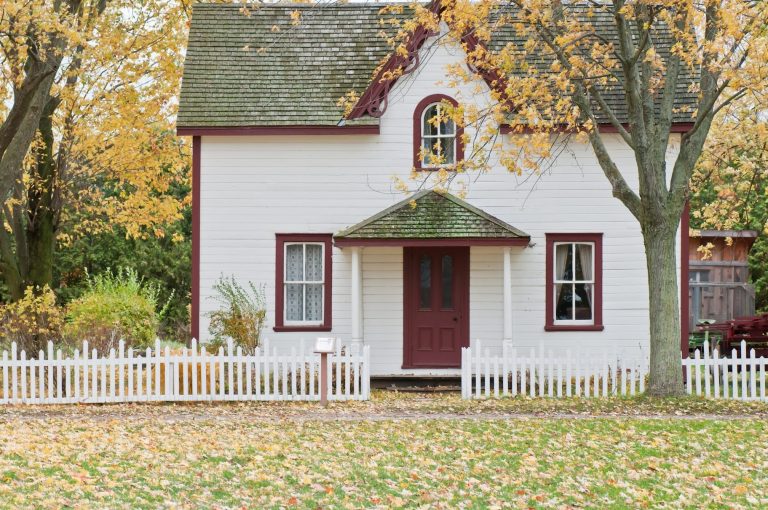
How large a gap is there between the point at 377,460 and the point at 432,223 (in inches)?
355

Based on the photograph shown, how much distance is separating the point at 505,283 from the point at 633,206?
3574mm

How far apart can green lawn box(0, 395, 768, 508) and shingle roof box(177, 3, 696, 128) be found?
279 inches

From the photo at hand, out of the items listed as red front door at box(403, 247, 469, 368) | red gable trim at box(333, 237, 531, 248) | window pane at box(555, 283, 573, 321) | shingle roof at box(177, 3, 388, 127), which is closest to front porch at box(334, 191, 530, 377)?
red front door at box(403, 247, 469, 368)

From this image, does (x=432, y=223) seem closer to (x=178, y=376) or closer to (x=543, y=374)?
(x=543, y=374)

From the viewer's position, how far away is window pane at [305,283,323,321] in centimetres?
2098

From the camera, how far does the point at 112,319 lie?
20.6 m

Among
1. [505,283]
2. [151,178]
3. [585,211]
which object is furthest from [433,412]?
[151,178]

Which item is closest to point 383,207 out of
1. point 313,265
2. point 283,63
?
point 313,265

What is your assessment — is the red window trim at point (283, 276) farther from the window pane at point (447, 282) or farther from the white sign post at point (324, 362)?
the white sign post at point (324, 362)

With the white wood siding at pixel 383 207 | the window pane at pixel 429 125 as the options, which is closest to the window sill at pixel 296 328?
the white wood siding at pixel 383 207

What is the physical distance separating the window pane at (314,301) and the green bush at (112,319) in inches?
141

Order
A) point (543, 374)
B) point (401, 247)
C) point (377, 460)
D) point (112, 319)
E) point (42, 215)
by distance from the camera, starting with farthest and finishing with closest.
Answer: point (42, 215)
point (401, 247)
point (112, 319)
point (543, 374)
point (377, 460)

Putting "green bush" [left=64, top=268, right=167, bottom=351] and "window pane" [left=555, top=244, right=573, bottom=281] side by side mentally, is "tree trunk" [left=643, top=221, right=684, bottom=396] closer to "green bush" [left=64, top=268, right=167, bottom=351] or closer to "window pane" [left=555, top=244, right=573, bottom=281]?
"window pane" [left=555, top=244, right=573, bottom=281]

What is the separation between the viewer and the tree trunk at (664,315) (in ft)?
56.0
